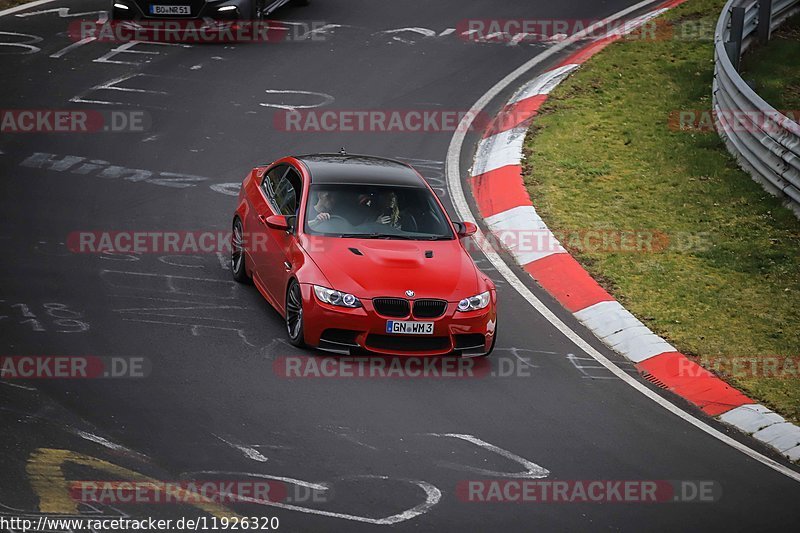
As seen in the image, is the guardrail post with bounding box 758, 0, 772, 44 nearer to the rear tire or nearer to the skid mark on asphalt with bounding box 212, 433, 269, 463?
the rear tire

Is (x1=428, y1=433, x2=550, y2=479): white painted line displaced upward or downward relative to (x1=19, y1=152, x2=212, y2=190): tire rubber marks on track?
downward

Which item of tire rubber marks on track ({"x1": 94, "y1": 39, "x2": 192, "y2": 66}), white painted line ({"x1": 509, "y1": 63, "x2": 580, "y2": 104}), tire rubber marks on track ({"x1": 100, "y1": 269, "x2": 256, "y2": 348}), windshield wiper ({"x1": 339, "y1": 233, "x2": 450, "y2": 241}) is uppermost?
tire rubber marks on track ({"x1": 94, "y1": 39, "x2": 192, "y2": 66})

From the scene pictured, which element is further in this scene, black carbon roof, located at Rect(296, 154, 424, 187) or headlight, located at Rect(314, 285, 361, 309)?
black carbon roof, located at Rect(296, 154, 424, 187)

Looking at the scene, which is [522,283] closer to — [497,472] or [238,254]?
[238,254]

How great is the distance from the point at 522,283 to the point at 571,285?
0.54 metres

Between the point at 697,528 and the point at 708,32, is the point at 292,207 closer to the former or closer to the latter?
the point at 697,528

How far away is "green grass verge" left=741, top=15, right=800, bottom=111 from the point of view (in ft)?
61.5

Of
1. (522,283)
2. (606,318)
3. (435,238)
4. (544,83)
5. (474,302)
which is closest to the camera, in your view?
(474,302)

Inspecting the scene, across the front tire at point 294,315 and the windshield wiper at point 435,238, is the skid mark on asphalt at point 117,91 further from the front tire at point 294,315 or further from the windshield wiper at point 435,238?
the front tire at point 294,315

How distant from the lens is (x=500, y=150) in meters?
17.6

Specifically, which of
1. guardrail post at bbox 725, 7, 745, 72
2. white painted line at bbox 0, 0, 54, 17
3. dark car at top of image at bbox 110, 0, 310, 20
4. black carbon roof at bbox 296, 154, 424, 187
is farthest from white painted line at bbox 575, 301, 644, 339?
white painted line at bbox 0, 0, 54, 17

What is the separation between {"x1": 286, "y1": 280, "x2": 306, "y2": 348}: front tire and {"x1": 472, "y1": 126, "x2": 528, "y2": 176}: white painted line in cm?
604

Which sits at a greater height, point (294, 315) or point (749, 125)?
point (749, 125)

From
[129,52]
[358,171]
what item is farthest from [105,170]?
[129,52]
